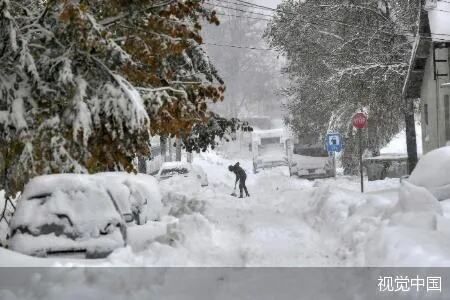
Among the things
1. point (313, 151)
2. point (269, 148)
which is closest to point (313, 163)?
point (313, 151)

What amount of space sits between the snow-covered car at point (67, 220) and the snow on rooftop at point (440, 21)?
15827 millimetres

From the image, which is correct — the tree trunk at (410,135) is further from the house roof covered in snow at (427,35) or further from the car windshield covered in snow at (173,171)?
the car windshield covered in snow at (173,171)

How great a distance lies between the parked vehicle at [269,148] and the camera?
43.5 metres

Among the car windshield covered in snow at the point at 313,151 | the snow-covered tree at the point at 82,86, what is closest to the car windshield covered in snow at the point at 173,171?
the car windshield covered in snow at the point at 313,151

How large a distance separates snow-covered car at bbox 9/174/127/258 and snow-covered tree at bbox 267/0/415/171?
61.9 ft

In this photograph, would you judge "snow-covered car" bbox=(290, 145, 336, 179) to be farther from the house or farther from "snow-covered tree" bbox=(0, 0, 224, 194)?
"snow-covered tree" bbox=(0, 0, 224, 194)

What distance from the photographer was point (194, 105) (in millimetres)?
12781

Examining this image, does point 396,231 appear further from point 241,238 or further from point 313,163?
point 313,163

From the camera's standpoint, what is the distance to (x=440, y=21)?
22.6 metres

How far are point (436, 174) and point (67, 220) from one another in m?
9.23

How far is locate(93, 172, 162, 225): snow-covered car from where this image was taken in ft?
35.4

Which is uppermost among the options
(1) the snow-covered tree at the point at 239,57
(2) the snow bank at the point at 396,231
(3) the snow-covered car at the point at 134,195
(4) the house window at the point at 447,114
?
(1) the snow-covered tree at the point at 239,57

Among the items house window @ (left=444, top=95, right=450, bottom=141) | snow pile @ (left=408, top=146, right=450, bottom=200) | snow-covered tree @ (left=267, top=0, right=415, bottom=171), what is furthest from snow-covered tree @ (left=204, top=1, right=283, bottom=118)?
snow pile @ (left=408, top=146, right=450, bottom=200)

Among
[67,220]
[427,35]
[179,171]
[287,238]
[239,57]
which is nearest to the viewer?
[67,220]
